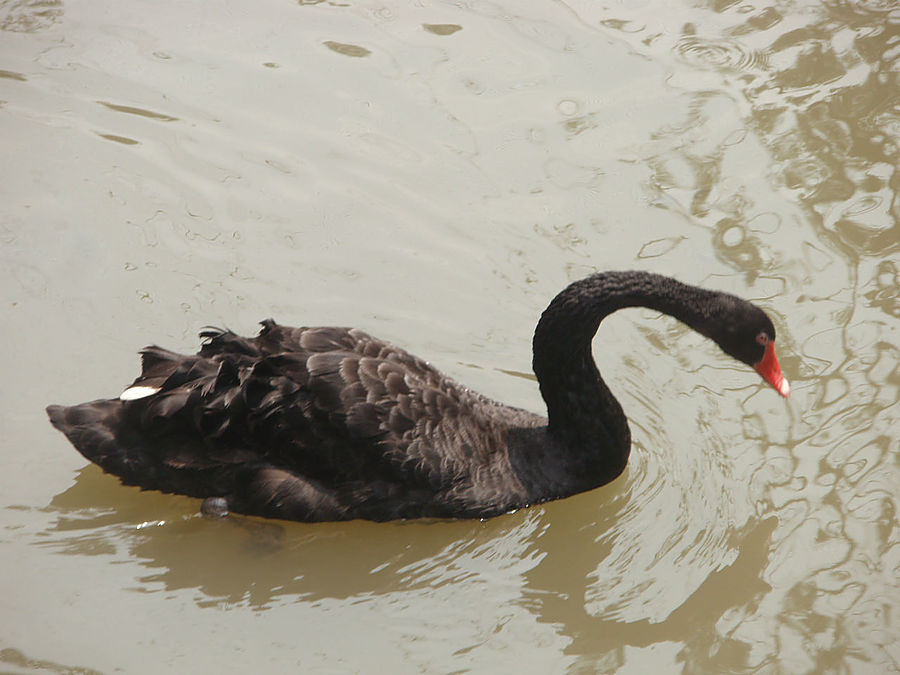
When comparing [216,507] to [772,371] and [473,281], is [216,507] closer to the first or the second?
[473,281]

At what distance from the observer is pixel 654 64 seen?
8469 millimetres

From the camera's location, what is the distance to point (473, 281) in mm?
6750

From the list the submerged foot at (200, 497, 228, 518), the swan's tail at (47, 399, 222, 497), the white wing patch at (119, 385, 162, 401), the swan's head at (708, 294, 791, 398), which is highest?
the swan's head at (708, 294, 791, 398)

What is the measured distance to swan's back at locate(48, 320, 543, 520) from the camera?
5.21 metres

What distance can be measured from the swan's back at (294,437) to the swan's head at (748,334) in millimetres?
1281

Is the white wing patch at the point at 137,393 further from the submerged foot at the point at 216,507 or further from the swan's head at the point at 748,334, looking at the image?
the swan's head at the point at 748,334

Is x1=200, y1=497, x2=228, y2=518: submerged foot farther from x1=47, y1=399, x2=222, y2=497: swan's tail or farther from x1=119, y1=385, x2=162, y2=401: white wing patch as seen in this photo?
x1=119, y1=385, x2=162, y2=401: white wing patch

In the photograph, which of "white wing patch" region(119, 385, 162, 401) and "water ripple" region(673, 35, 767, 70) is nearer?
"white wing patch" region(119, 385, 162, 401)

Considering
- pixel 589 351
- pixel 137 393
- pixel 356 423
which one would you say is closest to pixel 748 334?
pixel 589 351

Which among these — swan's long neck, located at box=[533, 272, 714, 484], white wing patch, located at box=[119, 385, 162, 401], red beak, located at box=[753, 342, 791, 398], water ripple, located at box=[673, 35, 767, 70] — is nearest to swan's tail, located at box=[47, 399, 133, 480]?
white wing patch, located at box=[119, 385, 162, 401]

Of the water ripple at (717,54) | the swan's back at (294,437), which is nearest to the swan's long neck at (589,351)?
the swan's back at (294,437)

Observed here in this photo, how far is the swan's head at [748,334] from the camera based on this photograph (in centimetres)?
536

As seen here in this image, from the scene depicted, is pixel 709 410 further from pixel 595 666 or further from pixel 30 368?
pixel 30 368

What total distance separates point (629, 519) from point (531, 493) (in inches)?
19.5
